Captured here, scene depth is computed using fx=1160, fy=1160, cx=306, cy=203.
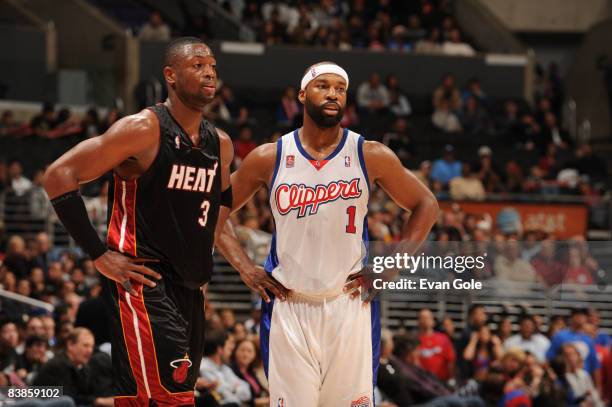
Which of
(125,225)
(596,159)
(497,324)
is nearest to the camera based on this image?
(125,225)

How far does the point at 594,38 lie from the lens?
2906 centimetres

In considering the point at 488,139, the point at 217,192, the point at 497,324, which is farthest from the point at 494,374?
the point at 488,139

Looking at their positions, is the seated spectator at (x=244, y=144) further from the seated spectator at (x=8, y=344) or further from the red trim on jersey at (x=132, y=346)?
the red trim on jersey at (x=132, y=346)

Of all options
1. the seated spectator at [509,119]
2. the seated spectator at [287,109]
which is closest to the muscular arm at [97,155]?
the seated spectator at [287,109]

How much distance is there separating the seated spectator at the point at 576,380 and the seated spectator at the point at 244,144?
7520 millimetres

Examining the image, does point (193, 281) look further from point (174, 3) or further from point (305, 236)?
point (174, 3)

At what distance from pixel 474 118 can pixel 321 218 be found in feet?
57.7

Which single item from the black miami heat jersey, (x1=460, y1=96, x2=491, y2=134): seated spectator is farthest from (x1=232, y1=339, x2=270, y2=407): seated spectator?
(x1=460, y1=96, x2=491, y2=134): seated spectator

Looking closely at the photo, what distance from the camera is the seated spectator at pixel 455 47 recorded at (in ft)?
86.5

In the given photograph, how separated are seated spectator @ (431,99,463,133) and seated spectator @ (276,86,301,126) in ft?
9.98

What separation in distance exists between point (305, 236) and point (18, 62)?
18807 mm

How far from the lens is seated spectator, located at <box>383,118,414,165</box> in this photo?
21.7 metres

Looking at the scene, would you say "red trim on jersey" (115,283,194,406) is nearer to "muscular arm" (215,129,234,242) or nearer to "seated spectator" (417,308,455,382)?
"muscular arm" (215,129,234,242)

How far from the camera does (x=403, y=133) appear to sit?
73.5 feet
